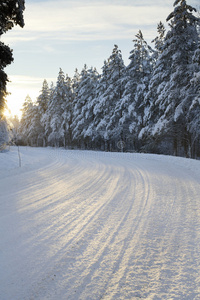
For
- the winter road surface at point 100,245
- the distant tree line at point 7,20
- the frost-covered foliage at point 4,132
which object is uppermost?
the distant tree line at point 7,20

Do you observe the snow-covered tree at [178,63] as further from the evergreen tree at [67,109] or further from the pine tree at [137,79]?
the evergreen tree at [67,109]

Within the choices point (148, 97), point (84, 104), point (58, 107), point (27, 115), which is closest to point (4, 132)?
point (148, 97)

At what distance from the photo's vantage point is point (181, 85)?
725 inches

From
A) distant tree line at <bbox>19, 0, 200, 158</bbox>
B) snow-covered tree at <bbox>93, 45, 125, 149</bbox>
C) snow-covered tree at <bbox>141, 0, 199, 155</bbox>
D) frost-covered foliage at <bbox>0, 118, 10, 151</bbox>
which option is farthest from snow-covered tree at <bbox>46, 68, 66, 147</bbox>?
snow-covered tree at <bbox>141, 0, 199, 155</bbox>

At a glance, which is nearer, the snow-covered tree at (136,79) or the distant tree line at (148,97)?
the distant tree line at (148,97)

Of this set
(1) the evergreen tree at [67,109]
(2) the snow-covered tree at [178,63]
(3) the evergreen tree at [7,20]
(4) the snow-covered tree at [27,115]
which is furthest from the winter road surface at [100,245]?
(4) the snow-covered tree at [27,115]

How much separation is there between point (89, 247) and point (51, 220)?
1.41 m

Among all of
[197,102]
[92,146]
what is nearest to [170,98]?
[197,102]

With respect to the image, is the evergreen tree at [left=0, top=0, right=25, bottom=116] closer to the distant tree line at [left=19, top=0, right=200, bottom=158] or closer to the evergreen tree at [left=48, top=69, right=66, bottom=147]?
the distant tree line at [left=19, top=0, right=200, bottom=158]

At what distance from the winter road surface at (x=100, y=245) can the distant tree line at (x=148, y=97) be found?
11.2 meters

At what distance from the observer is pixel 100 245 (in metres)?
3.47

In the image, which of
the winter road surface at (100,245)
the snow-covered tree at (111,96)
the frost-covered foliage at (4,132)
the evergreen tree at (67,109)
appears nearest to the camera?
the winter road surface at (100,245)

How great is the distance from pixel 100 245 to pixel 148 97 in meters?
20.3

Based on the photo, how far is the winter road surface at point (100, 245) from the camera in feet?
8.22
